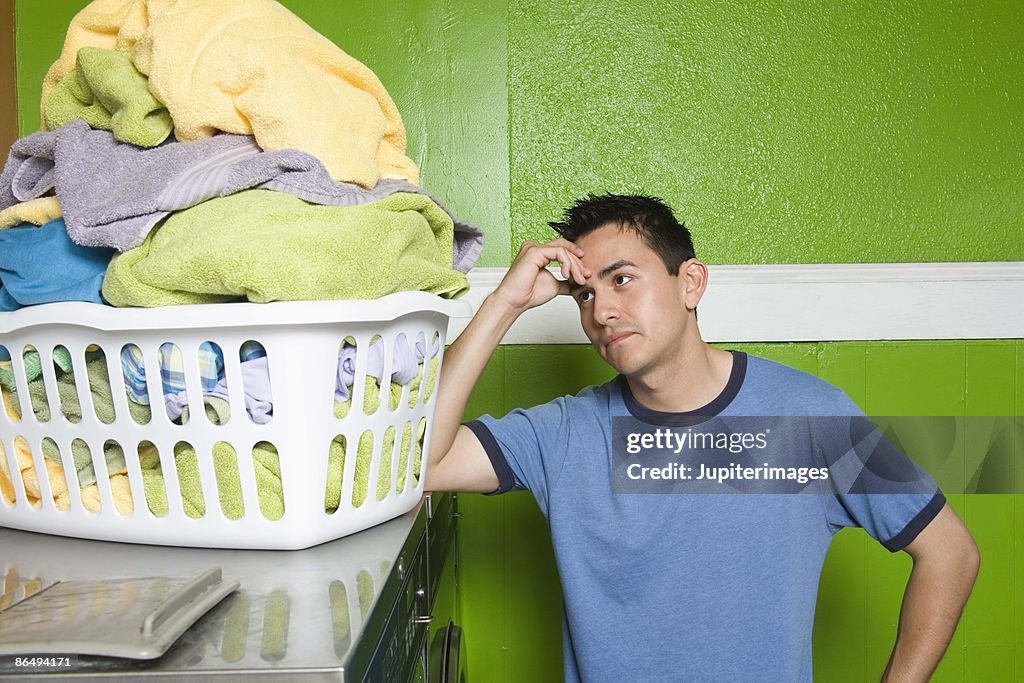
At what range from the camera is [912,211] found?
1.60 metres

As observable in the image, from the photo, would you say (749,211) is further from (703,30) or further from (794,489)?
(794,489)

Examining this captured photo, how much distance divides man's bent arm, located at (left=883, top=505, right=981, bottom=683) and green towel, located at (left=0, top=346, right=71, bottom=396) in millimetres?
1080

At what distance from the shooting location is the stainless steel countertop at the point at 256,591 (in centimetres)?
52

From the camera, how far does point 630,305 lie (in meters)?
1.32

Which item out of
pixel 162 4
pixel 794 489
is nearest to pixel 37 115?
pixel 162 4

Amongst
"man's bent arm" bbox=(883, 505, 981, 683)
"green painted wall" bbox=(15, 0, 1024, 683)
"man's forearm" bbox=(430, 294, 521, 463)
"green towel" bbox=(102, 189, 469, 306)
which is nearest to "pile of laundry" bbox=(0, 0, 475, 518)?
"green towel" bbox=(102, 189, 469, 306)

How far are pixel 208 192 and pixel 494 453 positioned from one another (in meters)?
0.68

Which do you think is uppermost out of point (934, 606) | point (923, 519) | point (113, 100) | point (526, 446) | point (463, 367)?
point (113, 100)

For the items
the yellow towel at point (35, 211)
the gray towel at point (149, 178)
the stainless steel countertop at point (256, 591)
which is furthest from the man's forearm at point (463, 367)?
the yellow towel at point (35, 211)

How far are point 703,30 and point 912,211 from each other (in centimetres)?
48

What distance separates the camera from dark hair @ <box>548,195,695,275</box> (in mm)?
1354

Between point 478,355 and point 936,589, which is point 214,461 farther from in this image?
point 936,589

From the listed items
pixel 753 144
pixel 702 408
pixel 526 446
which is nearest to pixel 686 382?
pixel 702 408

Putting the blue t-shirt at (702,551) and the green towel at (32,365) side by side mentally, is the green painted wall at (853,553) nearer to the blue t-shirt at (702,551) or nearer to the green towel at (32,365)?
the blue t-shirt at (702,551)
